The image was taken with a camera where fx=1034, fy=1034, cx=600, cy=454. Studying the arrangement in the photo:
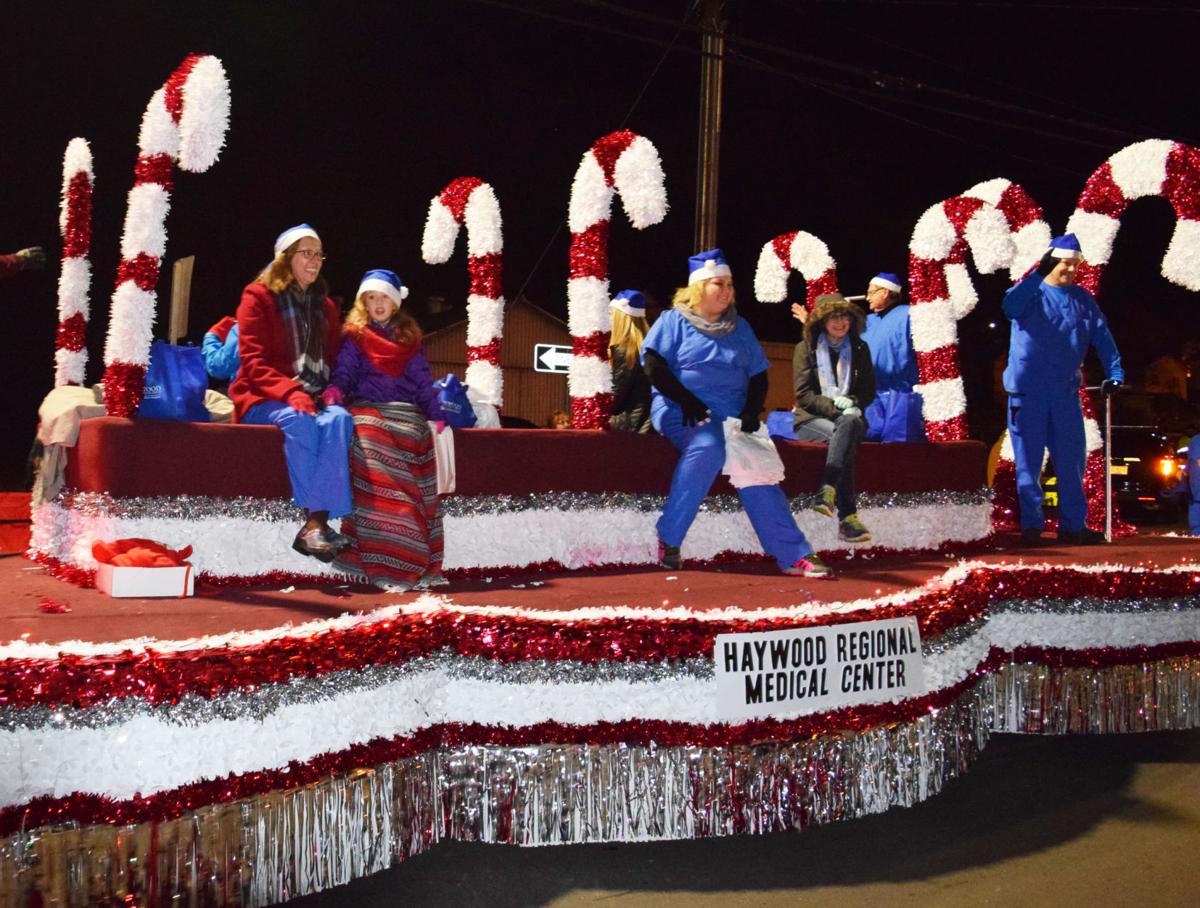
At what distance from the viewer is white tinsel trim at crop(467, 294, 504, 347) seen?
618 cm

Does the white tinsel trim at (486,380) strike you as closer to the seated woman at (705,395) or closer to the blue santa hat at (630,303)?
the blue santa hat at (630,303)

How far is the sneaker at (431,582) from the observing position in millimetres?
4074

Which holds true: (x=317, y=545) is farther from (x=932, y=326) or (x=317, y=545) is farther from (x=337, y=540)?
(x=932, y=326)

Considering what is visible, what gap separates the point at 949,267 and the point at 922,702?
4276 mm

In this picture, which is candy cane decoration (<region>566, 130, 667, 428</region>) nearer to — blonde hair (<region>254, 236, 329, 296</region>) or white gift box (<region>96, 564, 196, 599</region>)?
blonde hair (<region>254, 236, 329, 296</region>)

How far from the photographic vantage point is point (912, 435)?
6.39 m

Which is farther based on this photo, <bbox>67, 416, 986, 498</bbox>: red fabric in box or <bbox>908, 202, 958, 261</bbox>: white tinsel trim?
<bbox>908, 202, 958, 261</bbox>: white tinsel trim

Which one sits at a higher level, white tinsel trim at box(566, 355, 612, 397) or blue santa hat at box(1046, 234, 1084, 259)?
blue santa hat at box(1046, 234, 1084, 259)

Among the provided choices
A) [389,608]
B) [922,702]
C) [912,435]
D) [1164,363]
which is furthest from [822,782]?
[1164,363]

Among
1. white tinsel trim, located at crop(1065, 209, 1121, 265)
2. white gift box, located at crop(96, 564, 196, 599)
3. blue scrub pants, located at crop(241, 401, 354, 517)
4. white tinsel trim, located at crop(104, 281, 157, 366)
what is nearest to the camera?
white gift box, located at crop(96, 564, 196, 599)

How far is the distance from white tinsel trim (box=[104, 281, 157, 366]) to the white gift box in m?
0.93

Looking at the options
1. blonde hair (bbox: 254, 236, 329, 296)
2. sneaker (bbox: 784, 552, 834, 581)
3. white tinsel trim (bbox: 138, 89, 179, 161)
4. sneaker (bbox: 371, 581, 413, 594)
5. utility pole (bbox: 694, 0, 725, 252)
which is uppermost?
utility pole (bbox: 694, 0, 725, 252)

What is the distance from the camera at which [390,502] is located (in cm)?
411

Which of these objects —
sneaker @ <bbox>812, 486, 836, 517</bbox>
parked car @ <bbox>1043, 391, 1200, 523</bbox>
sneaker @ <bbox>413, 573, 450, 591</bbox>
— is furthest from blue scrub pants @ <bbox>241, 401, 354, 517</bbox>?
parked car @ <bbox>1043, 391, 1200, 523</bbox>
